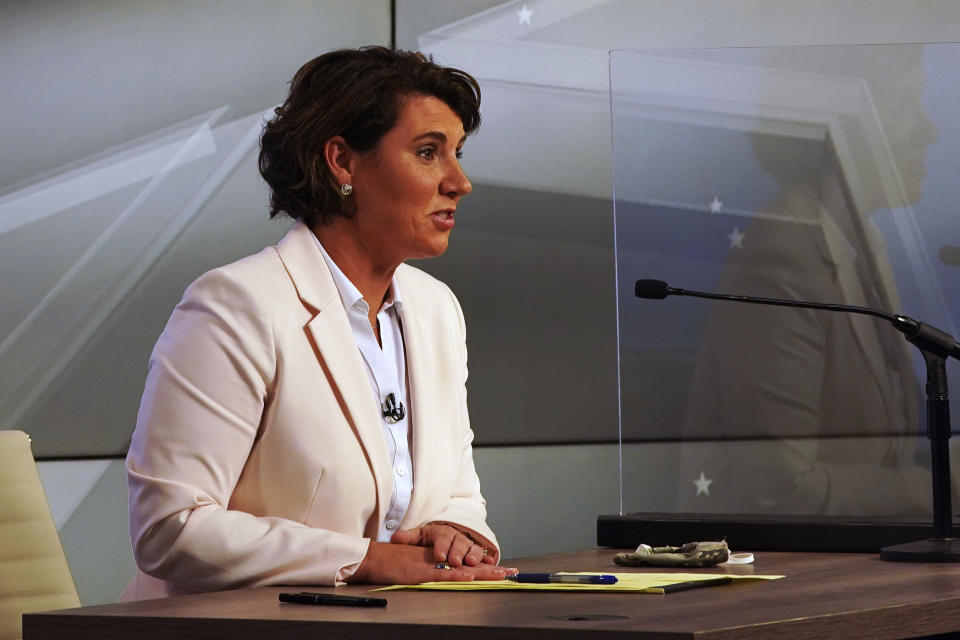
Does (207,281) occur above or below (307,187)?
below

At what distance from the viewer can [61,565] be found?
2.29 metres

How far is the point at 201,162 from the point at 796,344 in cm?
140

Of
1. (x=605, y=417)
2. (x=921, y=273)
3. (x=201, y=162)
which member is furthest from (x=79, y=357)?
(x=921, y=273)

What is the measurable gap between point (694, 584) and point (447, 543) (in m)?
0.41

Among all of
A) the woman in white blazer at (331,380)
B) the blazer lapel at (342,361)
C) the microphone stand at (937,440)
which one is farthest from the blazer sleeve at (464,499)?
the microphone stand at (937,440)

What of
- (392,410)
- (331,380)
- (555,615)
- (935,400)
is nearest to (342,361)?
(331,380)

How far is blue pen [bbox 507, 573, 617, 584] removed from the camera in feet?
5.47

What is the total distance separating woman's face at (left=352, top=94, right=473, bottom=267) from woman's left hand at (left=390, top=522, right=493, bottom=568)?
1.55 feet

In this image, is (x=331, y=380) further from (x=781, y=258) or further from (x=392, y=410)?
(x=781, y=258)

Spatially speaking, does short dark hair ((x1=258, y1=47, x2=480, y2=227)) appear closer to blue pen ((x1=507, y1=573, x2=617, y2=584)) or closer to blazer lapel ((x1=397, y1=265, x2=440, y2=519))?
blazer lapel ((x1=397, y1=265, x2=440, y2=519))

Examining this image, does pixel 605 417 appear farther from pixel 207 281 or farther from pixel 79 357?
pixel 207 281

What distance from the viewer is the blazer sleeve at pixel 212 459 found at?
1.84m

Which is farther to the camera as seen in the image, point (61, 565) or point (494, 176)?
point (494, 176)

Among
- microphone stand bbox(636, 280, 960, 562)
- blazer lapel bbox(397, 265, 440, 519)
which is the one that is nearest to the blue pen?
blazer lapel bbox(397, 265, 440, 519)
